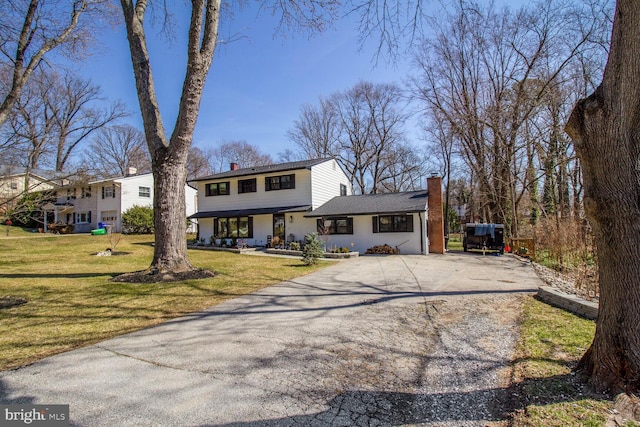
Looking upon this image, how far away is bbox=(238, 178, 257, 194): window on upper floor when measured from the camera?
71.7 feet

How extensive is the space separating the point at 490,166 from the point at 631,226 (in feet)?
73.4

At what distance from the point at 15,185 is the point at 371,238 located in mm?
15506

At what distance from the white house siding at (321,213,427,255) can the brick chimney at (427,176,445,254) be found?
1070 mm

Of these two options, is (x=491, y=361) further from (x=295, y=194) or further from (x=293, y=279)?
(x=295, y=194)

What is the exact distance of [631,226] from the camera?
8.82 feet

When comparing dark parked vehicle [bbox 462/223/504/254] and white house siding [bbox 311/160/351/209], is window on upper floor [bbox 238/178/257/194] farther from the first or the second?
dark parked vehicle [bbox 462/223/504/254]

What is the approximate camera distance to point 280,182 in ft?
69.5

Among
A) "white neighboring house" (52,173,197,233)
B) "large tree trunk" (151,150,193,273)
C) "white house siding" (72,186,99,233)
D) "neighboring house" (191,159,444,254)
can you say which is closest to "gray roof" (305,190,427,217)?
"neighboring house" (191,159,444,254)

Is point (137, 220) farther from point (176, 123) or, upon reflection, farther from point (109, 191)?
point (176, 123)

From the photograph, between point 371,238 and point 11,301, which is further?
point 371,238

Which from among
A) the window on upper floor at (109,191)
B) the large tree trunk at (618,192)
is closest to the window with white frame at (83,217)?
the window on upper floor at (109,191)

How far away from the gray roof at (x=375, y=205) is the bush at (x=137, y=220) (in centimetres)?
1582

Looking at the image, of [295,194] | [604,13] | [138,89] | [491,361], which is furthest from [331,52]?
[604,13]

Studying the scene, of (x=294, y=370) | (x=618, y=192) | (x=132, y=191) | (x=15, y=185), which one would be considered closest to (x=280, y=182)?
(x=15, y=185)
